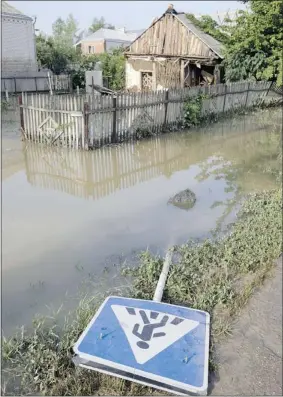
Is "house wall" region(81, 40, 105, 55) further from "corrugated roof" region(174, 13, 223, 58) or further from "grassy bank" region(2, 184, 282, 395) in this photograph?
"grassy bank" region(2, 184, 282, 395)

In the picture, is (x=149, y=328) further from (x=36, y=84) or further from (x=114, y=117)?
(x=36, y=84)

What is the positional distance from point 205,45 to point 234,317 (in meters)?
18.8

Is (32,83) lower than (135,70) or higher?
lower

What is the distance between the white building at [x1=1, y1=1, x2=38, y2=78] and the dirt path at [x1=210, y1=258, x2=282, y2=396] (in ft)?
74.0

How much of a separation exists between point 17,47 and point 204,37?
12.0m

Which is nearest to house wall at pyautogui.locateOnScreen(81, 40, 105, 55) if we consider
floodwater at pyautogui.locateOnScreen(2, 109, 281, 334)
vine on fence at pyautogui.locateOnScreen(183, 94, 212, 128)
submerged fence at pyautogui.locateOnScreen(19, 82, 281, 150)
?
vine on fence at pyautogui.locateOnScreen(183, 94, 212, 128)

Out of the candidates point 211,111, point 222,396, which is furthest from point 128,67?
Result: point 222,396

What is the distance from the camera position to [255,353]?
330 centimetres

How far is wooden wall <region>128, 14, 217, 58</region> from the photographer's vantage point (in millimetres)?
20078

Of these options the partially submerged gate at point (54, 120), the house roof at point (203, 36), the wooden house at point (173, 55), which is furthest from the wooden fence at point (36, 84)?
the partially submerged gate at point (54, 120)

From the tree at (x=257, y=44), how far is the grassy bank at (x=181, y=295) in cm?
1412

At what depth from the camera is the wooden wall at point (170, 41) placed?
20.1 metres


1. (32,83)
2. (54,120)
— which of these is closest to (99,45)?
(32,83)

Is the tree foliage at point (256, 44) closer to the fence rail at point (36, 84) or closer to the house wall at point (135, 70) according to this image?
the house wall at point (135, 70)
